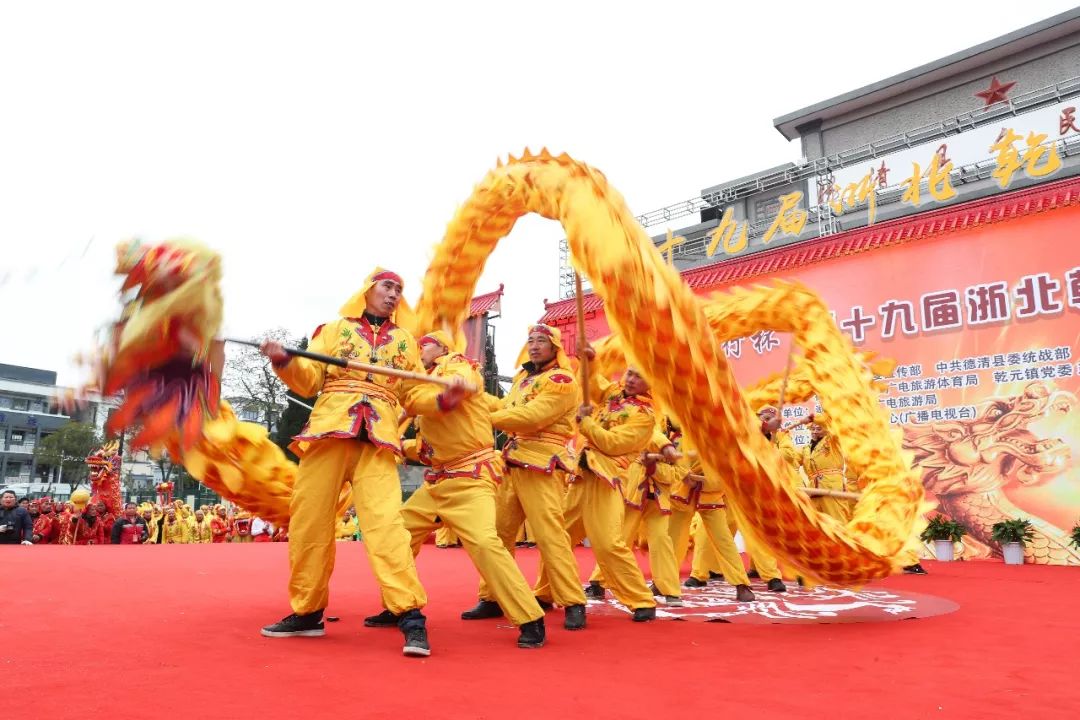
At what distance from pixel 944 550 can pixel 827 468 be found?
271 centimetres

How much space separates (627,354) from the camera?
3154 millimetres

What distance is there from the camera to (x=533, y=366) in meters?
3.89

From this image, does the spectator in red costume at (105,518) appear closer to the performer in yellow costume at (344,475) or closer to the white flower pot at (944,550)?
the performer in yellow costume at (344,475)

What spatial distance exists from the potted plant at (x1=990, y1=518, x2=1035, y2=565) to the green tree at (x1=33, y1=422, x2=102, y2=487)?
21813 millimetres

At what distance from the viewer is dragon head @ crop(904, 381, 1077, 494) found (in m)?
7.63

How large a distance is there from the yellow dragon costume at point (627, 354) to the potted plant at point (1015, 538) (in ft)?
13.4

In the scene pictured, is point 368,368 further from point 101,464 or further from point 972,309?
point 101,464

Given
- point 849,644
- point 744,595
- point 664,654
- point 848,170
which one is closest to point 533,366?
point 664,654

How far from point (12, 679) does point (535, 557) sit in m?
6.69

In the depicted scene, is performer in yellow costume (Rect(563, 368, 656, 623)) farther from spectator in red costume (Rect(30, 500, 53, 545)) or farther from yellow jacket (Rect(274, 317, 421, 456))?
spectator in red costume (Rect(30, 500, 53, 545))

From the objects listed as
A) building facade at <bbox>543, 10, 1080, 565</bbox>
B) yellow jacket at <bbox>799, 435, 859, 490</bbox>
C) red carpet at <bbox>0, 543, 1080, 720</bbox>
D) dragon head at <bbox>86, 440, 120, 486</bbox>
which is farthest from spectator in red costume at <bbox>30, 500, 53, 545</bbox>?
yellow jacket at <bbox>799, 435, 859, 490</bbox>

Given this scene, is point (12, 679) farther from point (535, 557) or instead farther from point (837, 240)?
point (837, 240)

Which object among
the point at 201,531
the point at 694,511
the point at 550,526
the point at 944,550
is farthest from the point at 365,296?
the point at 201,531

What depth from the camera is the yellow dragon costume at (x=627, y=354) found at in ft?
8.34
